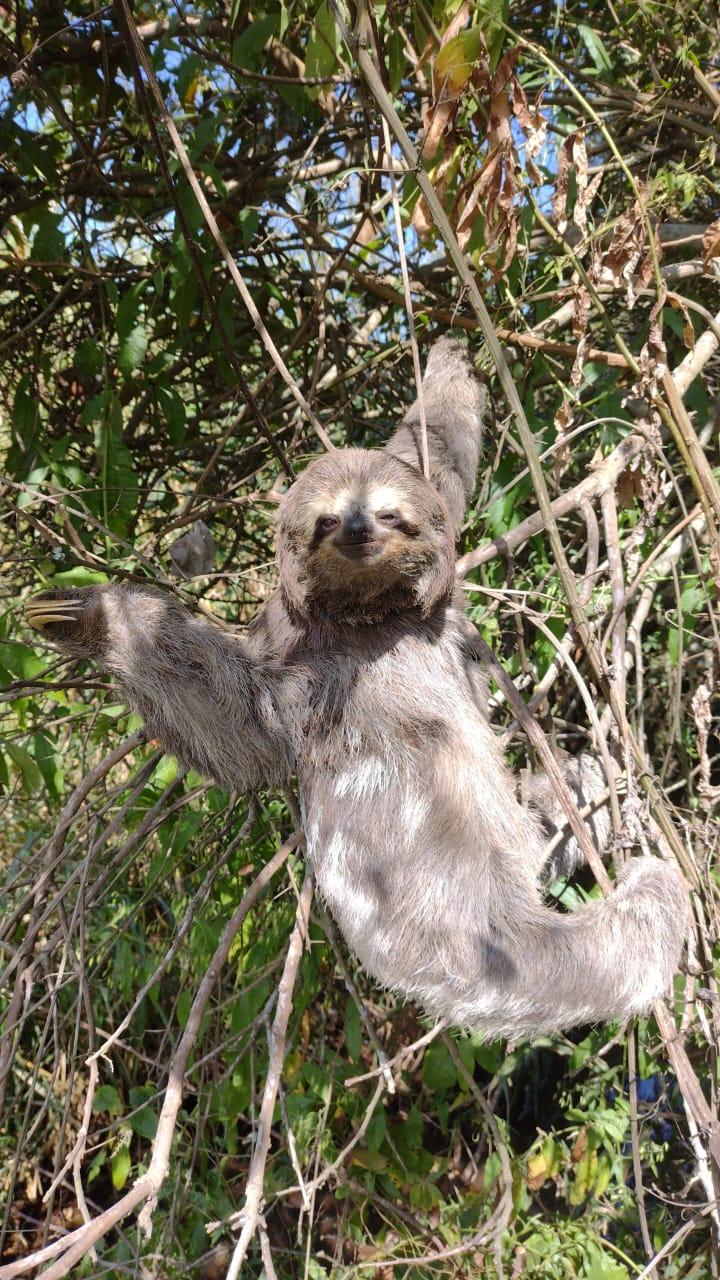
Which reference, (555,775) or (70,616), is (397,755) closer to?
(555,775)

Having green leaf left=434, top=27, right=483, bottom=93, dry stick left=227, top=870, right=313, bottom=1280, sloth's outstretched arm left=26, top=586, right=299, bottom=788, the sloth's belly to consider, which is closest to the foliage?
green leaf left=434, top=27, right=483, bottom=93

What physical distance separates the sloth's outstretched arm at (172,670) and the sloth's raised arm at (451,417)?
1588mm

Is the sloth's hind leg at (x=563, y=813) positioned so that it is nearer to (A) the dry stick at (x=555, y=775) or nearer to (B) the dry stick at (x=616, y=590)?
(A) the dry stick at (x=555, y=775)

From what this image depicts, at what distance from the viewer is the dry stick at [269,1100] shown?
2.92m

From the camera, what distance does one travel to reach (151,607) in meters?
4.23

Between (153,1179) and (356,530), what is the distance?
250 centimetres

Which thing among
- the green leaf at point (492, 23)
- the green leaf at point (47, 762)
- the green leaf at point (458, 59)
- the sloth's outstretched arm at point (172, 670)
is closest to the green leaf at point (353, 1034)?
the sloth's outstretched arm at point (172, 670)

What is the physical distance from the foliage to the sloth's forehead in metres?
0.36

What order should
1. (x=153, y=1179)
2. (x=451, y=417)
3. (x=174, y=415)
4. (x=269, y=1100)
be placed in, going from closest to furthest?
(x=153, y=1179) < (x=269, y=1100) < (x=451, y=417) < (x=174, y=415)

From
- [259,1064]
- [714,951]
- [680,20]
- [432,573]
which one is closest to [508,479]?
[432,573]

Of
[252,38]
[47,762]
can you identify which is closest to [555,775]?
[47,762]

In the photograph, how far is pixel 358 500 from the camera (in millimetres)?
4406

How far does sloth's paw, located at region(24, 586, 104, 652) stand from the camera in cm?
404

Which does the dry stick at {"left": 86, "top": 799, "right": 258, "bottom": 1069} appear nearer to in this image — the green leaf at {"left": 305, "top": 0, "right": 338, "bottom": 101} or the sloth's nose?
the sloth's nose
